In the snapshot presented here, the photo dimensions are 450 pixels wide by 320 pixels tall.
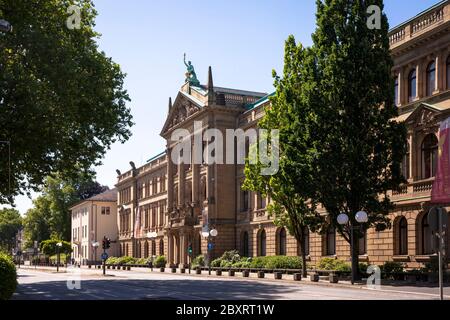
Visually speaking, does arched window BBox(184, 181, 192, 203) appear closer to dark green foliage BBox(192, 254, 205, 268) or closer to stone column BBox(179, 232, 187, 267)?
stone column BBox(179, 232, 187, 267)

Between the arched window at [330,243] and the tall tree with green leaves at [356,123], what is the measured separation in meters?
11.8

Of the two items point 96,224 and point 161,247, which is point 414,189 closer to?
point 161,247

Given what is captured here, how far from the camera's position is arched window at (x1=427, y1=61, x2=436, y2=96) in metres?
36.1

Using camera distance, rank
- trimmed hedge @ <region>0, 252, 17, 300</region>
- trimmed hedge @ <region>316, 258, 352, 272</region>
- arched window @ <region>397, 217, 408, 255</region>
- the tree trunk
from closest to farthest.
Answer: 1. trimmed hedge @ <region>0, 252, 17, 300</region>
2. the tree trunk
3. arched window @ <region>397, 217, 408, 255</region>
4. trimmed hedge @ <region>316, 258, 352, 272</region>

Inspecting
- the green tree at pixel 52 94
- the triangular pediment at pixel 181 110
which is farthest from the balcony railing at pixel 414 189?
the triangular pediment at pixel 181 110

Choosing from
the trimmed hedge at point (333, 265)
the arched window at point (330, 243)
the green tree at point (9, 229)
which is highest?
the arched window at point (330, 243)


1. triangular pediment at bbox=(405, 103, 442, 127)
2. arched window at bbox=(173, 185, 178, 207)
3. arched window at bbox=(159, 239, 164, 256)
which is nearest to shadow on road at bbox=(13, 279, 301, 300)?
triangular pediment at bbox=(405, 103, 442, 127)

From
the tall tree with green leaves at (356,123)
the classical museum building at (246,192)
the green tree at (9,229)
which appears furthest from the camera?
the green tree at (9,229)

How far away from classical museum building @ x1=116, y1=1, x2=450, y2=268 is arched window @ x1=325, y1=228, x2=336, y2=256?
0.08 metres

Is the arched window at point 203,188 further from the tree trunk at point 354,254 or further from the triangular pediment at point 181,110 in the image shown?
the tree trunk at point 354,254

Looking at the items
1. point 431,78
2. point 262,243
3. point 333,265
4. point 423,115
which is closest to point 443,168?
point 423,115

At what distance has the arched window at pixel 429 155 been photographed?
35438mm
